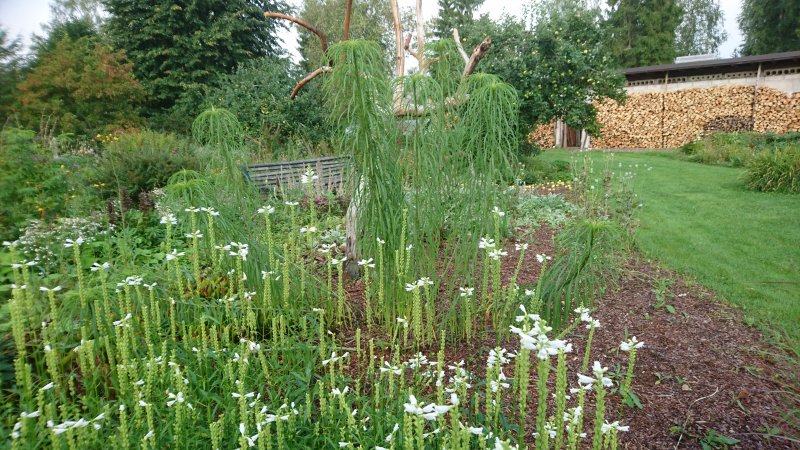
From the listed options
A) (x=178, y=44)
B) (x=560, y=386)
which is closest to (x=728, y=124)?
→ (x=560, y=386)

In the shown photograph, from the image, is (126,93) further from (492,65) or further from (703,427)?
(703,427)

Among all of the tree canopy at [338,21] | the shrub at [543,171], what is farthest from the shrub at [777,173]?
the tree canopy at [338,21]

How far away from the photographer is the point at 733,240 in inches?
193

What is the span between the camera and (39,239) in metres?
3.48

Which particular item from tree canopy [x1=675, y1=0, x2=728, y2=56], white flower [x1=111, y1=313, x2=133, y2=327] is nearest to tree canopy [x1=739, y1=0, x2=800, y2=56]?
tree canopy [x1=675, y1=0, x2=728, y2=56]

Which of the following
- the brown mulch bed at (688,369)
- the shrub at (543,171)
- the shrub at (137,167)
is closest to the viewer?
the brown mulch bed at (688,369)

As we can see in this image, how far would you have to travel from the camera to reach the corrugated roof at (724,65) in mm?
13009

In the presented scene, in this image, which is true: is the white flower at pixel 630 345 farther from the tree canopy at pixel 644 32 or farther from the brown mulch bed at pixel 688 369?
the tree canopy at pixel 644 32

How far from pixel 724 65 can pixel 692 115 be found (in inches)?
66.4

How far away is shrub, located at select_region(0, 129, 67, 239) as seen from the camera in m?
3.83

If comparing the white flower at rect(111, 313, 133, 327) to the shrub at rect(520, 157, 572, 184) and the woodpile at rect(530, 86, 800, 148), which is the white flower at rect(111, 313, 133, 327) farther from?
the woodpile at rect(530, 86, 800, 148)

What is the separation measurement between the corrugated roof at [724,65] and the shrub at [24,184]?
16359 millimetres

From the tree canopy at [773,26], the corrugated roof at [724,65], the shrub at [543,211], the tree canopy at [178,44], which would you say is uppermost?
the tree canopy at [773,26]

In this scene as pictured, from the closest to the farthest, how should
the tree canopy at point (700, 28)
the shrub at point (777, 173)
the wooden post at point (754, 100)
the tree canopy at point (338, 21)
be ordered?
1. the shrub at point (777, 173)
2. the wooden post at point (754, 100)
3. the tree canopy at point (338, 21)
4. the tree canopy at point (700, 28)
